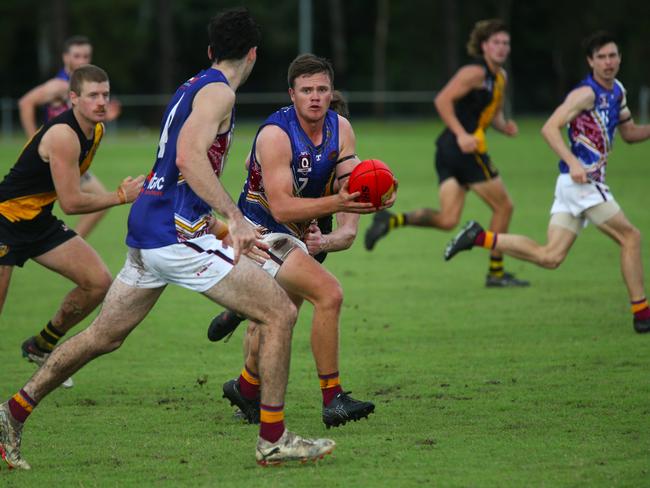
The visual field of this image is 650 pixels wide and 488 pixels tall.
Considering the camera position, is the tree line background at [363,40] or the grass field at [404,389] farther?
the tree line background at [363,40]

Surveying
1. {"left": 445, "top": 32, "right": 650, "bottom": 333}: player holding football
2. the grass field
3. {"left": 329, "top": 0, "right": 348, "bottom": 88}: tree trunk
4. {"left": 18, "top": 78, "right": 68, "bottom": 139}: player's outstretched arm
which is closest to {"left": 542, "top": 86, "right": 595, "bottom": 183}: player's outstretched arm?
{"left": 445, "top": 32, "right": 650, "bottom": 333}: player holding football

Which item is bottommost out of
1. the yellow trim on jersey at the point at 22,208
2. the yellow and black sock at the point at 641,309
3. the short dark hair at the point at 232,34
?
the yellow and black sock at the point at 641,309

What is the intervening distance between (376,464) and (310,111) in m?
1.98

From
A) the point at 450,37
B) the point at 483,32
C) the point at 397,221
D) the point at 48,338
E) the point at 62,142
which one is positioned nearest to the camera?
the point at 62,142

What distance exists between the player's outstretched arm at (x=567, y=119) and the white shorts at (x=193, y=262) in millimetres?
4293

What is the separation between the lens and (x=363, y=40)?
198 ft

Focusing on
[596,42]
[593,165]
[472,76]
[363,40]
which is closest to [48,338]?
[593,165]

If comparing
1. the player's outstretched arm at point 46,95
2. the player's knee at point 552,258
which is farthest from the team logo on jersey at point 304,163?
the player's outstretched arm at point 46,95

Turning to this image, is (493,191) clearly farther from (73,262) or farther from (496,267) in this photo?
(73,262)

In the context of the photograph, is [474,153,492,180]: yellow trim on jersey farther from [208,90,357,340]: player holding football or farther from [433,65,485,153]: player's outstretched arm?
[208,90,357,340]: player holding football

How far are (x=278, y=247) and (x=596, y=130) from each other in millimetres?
4053

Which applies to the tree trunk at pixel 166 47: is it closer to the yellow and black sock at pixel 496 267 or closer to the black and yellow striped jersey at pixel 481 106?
the black and yellow striped jersey at pixel 481 106

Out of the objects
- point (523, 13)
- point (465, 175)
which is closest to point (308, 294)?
point (465, 175)

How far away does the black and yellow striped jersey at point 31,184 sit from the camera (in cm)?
763
